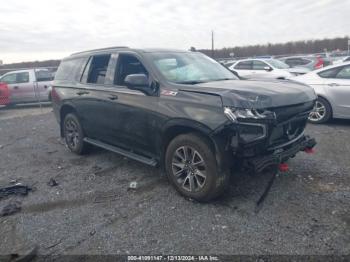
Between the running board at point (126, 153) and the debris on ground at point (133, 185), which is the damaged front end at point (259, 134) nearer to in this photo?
the running board at point (126, 153)

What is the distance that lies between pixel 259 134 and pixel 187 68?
5.38ft

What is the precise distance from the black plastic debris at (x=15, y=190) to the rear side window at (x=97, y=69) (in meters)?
1.99

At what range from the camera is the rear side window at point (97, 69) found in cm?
514

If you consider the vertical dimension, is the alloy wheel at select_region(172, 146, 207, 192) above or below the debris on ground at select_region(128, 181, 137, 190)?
above

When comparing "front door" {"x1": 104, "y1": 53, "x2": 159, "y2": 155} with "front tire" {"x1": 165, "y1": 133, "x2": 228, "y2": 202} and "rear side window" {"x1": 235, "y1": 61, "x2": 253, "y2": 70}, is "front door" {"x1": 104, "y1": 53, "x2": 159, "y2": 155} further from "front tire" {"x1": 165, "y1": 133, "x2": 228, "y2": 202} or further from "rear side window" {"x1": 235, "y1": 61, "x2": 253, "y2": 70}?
"rear side window" {"x1": 235, "y1": 61, "x2": 253, "y2": 70}

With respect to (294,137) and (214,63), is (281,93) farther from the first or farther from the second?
(214,63)

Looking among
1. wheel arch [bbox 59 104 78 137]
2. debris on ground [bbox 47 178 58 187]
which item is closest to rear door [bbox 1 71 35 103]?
wheel arch [bbox 59 104 78 137]

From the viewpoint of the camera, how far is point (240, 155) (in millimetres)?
3410

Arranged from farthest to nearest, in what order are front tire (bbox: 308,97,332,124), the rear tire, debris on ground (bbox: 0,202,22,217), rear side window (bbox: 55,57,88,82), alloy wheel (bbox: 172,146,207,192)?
front tire (bbox: 308,97,332,124) → the rear tire → rear side window (bbox: 55,57,88,82) → debris on ground (bbox: 0,202,22,217) → alloy wheel (bbox: 172,146,207,192)

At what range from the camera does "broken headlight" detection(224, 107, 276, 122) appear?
3.32m

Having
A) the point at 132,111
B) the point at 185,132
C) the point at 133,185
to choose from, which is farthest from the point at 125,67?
the point at 133,185

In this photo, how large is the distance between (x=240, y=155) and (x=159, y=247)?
1.26 m

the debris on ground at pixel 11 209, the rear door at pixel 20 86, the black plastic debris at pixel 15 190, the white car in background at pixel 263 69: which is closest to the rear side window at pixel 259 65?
the white car in background at pixel 263 69

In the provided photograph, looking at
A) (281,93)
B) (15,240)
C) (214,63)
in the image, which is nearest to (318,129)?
(214,63)
